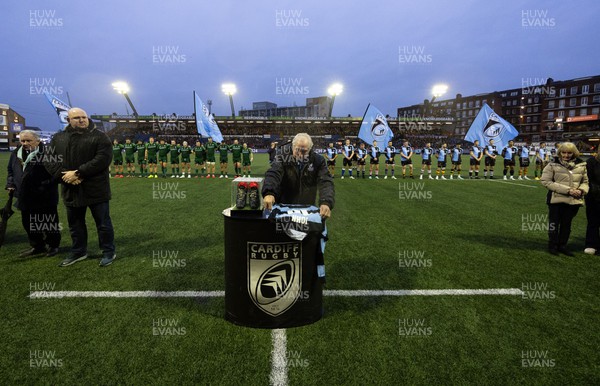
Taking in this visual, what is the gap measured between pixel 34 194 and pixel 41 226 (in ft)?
1.76

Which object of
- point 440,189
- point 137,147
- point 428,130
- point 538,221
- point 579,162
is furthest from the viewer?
point 428,130

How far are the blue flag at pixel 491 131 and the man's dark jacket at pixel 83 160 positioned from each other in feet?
60.7

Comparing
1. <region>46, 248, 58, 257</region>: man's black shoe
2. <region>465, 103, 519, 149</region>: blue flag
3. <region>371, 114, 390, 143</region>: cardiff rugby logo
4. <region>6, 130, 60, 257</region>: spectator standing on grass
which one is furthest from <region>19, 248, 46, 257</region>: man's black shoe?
<region>465, 103, 519, 149</region>: blue flag

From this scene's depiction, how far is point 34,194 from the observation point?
5.20 meters

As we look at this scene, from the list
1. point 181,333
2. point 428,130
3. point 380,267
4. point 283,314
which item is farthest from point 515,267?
point 428,130

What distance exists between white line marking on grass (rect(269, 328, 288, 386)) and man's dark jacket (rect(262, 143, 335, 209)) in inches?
55.7

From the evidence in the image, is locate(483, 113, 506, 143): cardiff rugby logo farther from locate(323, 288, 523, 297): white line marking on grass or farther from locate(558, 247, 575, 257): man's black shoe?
locate(323, 288, 523, 297): white line marking on grass

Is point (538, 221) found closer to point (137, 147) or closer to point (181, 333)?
point (181, 333)

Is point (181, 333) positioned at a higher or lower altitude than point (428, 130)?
lower

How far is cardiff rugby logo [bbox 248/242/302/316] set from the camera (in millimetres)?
3105

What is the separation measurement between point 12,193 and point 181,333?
4.52m

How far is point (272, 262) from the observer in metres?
3.12

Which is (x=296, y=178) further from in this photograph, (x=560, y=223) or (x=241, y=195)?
(x=560, y=223)

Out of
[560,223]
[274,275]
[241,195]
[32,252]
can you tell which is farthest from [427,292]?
[32,252]
